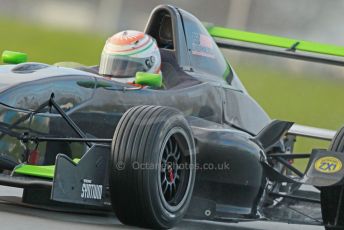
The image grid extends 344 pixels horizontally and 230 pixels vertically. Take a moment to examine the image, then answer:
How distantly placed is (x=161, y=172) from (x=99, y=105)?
36.8 inches

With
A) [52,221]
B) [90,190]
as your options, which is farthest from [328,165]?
[52,221]

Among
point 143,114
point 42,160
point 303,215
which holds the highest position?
point 143,114

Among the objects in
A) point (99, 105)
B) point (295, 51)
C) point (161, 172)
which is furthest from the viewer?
point (295, 51)

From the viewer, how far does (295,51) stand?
31.3 ft

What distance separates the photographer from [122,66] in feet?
26.9

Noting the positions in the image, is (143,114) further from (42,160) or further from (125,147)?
(42,160)

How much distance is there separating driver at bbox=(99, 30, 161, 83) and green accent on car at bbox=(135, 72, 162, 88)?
14.4 inches

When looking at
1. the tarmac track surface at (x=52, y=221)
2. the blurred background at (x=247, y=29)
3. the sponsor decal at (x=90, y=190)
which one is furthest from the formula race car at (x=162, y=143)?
Result: the blurred background at (x=247, y=29)

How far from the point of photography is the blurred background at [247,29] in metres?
16.6

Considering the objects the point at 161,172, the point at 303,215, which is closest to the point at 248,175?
the point at 303,215

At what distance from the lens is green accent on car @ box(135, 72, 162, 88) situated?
768 cm

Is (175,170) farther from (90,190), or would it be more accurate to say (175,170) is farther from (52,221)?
(52,221)

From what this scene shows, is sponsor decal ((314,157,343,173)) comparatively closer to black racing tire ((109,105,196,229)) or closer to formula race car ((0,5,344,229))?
formula race car ((0,5,344,229))

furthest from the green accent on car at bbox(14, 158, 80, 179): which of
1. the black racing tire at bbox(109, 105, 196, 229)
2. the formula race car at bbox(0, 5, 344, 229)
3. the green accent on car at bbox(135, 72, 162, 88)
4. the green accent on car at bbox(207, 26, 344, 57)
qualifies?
the green accent on car at bbox(207, 26, 344, 57)
